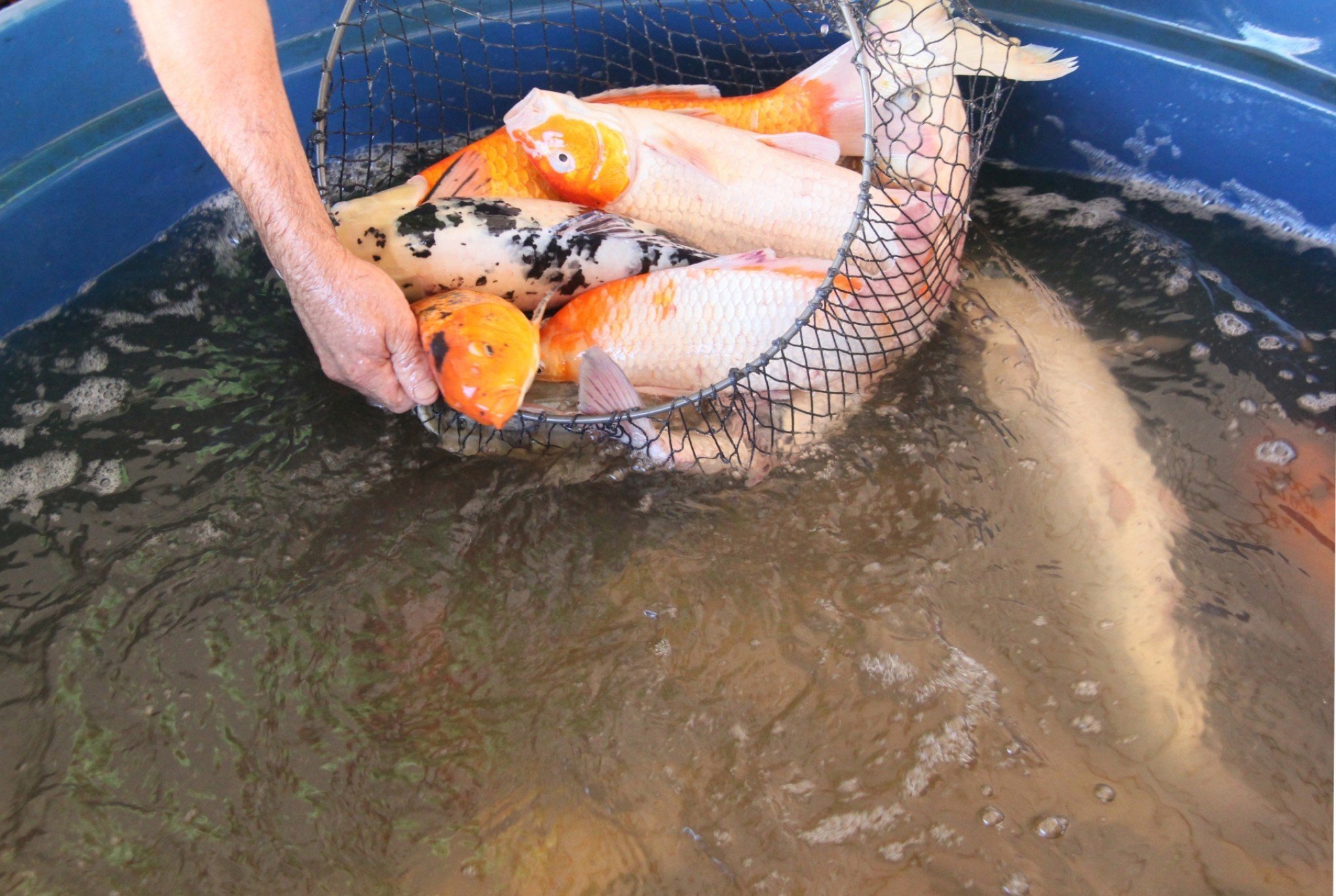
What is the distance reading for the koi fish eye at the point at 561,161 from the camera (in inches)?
77.3

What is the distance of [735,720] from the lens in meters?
1.60

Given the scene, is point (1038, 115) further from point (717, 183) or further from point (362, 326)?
point (362, 326)

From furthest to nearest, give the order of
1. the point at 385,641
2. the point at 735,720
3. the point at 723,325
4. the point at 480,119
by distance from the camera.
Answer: the point at 480,119
the point at 723,325
the point at 385,641
the point at 735,720

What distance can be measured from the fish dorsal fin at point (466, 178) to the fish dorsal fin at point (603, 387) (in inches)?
20.3

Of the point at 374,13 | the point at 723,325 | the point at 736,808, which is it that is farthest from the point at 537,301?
the point at 736,808

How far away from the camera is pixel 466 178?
2.01 meters

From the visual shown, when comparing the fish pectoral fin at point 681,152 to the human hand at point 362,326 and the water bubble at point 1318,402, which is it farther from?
the water bubble at point 1318,402

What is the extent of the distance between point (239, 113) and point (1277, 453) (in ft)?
7.11

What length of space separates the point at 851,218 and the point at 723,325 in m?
0.42

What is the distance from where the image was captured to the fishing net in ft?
6.36

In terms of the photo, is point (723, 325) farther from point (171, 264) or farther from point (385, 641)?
point (171, 264)

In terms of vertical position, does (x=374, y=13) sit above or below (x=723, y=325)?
above

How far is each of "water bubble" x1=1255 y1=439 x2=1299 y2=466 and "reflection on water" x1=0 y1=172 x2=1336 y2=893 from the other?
0.07 feet

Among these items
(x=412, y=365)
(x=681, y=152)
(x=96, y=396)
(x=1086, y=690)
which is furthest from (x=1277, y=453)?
(x=96, y=396)
